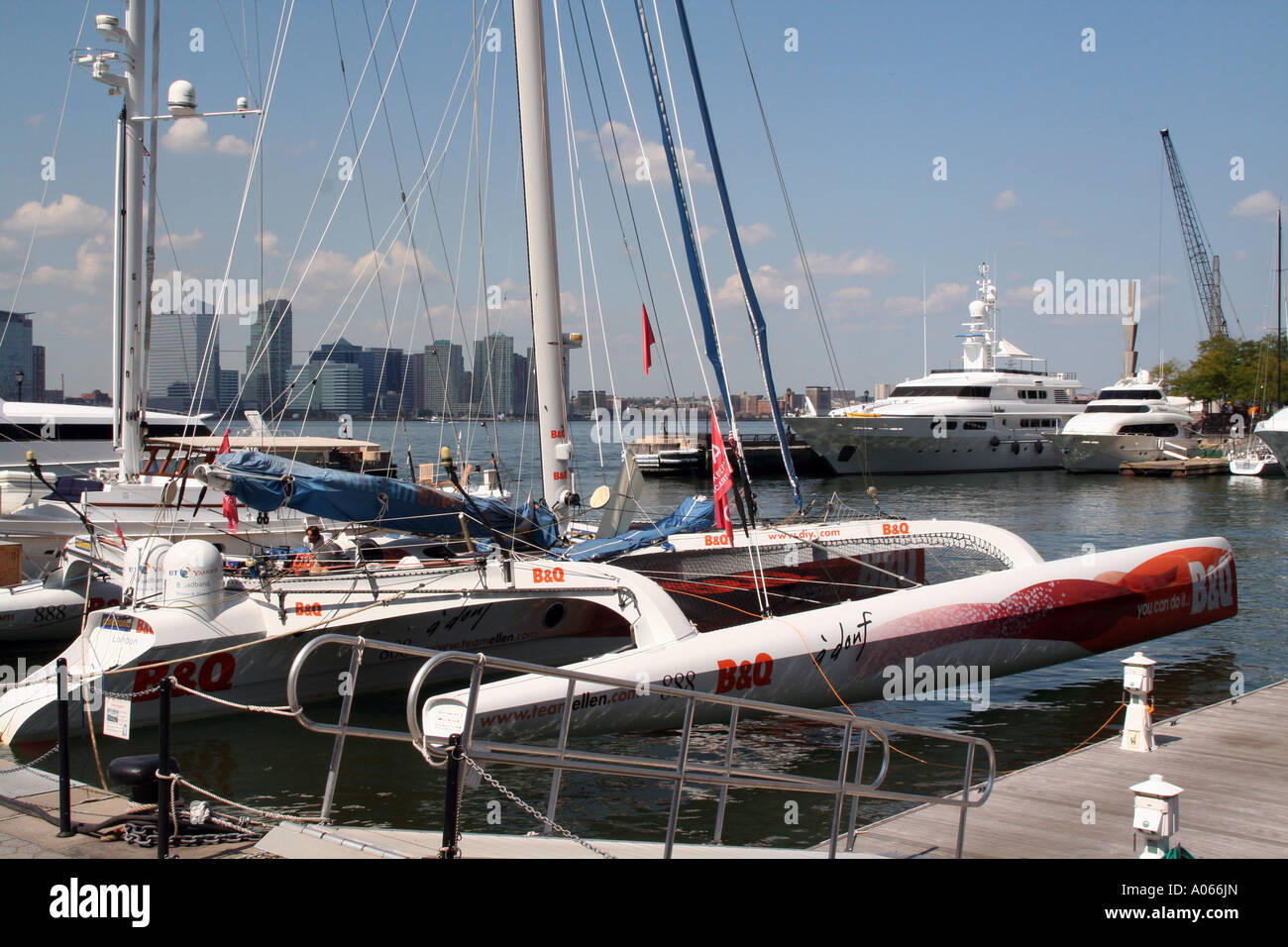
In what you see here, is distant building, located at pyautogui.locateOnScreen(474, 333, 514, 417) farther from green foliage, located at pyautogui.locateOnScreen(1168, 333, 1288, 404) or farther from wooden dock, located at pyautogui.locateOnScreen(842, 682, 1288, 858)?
green foliage, located at pyautogui.locateOnScreen(1168, 333, 1288, 404)

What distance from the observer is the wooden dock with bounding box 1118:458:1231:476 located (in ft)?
184

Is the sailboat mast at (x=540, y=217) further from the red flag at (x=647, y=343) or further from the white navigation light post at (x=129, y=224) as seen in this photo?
the white navigation light post at (x=129, y=224)

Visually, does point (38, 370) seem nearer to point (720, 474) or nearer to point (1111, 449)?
point (1111, 449)

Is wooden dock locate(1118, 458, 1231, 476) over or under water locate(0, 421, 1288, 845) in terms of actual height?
over

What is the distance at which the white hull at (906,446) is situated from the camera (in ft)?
188

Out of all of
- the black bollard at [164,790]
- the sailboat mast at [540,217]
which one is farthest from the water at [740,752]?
the sailboat mast at [540,217]

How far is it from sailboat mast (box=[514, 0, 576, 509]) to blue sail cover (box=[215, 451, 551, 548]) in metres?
2.21

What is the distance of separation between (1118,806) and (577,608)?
8359mm

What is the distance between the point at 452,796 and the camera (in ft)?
12.7

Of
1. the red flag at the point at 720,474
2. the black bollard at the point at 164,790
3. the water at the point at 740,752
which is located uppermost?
the red flag at the point at 720,474

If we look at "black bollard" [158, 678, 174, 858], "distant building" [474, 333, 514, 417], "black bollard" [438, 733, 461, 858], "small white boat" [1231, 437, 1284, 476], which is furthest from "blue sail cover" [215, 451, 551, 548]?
"small white boat" [1231, 437, 1284, 476]
